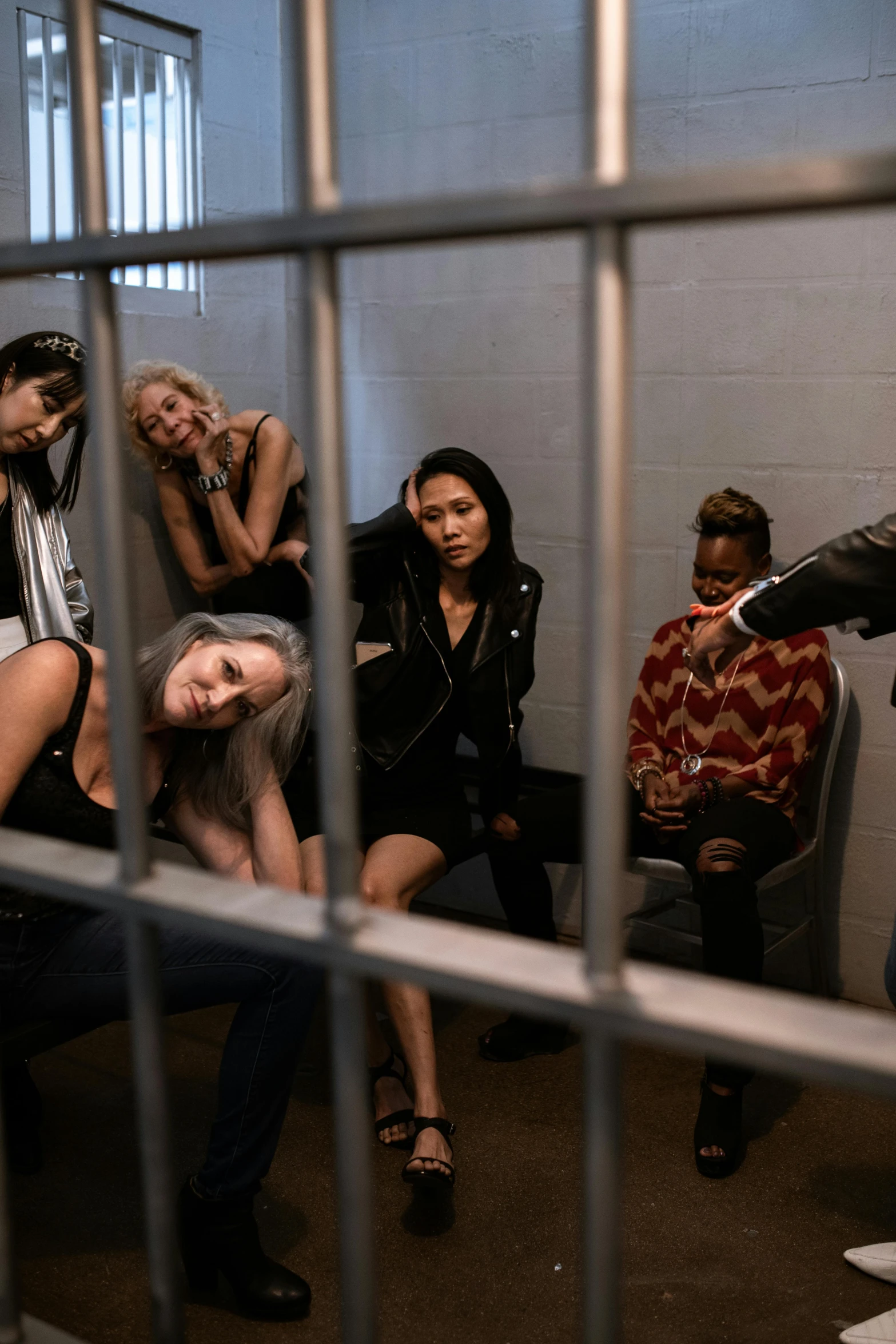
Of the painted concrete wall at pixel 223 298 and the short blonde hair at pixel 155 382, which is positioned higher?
the painted concrete wall at pixel 223 298

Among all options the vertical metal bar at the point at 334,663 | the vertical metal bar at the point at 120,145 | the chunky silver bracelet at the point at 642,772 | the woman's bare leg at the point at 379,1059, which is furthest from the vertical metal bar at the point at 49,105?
the vertical metal bar at the point at 334,663

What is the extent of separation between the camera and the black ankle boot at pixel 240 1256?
5.89 feet

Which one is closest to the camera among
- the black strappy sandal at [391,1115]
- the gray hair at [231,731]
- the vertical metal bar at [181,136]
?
the gray hair at [231,731]

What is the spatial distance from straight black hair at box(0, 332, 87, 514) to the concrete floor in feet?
4.15

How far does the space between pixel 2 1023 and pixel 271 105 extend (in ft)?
8.60

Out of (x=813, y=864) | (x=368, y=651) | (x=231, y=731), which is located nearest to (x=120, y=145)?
(x=368, y=651)

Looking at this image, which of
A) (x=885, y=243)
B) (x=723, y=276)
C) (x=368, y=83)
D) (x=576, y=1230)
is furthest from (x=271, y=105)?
(x=576, y=1230)

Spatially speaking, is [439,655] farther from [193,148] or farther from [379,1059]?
[193,148]

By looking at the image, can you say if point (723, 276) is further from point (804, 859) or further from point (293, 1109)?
point (293, 1109)

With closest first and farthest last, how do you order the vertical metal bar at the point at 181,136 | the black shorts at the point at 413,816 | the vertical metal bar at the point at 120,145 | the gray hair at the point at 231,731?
the gray hair at the point at 231,731 → the black shorts at the point at 413,816 → the vertical metal bar at the point at 120,145 → the vertical metal bar at the point at 181,136

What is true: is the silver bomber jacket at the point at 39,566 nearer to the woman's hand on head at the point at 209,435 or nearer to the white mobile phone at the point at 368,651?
the woman's hand on head at the point at 209,435

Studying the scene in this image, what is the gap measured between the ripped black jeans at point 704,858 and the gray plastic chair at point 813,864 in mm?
37

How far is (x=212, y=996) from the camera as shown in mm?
1842

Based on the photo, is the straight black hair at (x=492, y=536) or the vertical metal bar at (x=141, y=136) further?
the vertical metal bar at (x=141, y=136)
